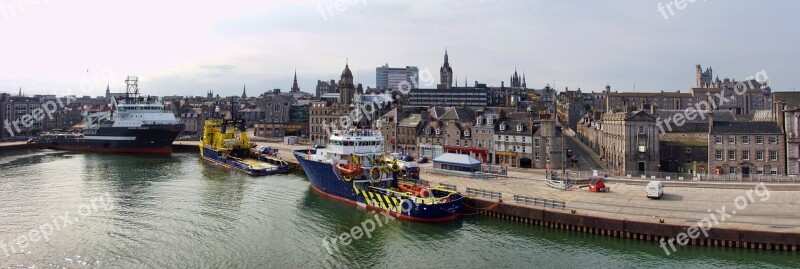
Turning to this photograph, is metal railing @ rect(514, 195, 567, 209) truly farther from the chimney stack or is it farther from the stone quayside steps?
the chimney stack

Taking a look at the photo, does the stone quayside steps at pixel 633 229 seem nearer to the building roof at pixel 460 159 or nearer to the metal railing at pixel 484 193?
the metal railing at pixel 484 193

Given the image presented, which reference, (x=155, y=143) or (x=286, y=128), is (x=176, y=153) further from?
(x=286, y=128)

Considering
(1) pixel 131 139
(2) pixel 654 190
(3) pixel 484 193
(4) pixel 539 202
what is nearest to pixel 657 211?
(2) pixel 654 190

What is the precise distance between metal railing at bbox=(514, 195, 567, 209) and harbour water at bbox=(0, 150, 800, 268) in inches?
92.4

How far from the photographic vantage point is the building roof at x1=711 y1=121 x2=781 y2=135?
5331 cm

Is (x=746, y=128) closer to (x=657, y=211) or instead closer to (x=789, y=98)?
(x=789, y=98)

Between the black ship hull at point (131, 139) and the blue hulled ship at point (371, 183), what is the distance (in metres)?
53.6

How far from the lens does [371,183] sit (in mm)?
50656

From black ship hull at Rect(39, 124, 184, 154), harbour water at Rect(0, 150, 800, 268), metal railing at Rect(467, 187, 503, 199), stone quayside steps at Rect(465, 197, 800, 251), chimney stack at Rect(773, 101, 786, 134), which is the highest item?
chimney stack at Rect(773, 101, 786, 134)

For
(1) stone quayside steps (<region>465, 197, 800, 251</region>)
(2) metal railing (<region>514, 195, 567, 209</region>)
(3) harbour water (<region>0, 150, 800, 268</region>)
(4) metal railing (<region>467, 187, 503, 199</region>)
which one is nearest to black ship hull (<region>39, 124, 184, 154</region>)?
(3) harbour water (<region>0, 150, 800, 268</region>)

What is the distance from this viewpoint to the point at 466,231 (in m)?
41.0

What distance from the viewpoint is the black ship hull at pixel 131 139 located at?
10281 centimetres

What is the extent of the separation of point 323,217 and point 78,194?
28340 mm

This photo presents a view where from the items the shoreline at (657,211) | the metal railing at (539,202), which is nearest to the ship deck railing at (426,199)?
the shoreline at (657,211)
